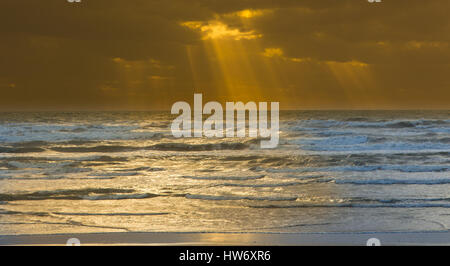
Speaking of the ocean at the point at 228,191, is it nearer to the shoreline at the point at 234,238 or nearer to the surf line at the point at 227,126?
the shoreline at the point at 234,238

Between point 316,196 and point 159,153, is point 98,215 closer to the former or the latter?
point 316,196

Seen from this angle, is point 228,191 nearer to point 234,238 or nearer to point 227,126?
point 234,238

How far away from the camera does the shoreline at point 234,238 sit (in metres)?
6.38

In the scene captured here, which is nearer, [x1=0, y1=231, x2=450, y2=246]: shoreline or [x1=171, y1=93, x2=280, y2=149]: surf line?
[x1=0, y1=231, x2=450, y2=246]: shoreline

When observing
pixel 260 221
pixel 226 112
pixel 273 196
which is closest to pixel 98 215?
pixel 260 221

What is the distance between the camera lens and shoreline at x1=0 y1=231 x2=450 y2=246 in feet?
20.9

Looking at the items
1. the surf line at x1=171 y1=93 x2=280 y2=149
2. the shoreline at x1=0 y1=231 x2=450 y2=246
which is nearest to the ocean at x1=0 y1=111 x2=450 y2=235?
the shoreline at x1=0 y1=231 x2=450 y2=246

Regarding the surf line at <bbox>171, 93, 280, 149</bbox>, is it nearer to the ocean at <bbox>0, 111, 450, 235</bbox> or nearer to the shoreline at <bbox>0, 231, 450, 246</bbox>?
the ocean at <bbox>0, 111, 450, 235</bbox>

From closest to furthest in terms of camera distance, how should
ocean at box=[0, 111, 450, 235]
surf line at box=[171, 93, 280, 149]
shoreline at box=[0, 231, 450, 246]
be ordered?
shoreline at box=[0, 231, 450, 246], ocean at box=[0, 111, 450, 235], surf line at box=[171, 93, 280, 149]

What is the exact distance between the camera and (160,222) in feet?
25.0

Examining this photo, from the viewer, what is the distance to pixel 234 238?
6.61 metres

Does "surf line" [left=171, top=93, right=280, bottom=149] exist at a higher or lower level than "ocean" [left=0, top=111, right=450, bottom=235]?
higher

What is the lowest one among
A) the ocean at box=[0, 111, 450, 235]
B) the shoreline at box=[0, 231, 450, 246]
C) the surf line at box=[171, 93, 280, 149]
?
the shoreline at box=[0, 231, 450, 246]
